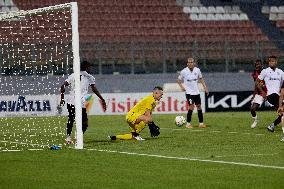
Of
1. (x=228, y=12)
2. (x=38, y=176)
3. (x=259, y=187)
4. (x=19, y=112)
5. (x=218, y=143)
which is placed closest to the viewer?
(x=259, y=187)

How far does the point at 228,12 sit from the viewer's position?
46250 millimetres

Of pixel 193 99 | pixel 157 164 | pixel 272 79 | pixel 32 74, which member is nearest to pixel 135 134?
pixel 272 79

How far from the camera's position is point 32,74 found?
2655cm

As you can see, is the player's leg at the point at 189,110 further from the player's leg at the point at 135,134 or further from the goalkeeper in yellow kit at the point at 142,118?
the player's leg at the point at 135,134

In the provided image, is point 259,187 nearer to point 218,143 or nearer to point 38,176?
point 38,176

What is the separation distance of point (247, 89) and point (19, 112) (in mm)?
16676

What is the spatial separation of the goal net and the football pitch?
9.99 feet

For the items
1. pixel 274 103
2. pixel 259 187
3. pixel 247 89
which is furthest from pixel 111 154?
pixel 247 89

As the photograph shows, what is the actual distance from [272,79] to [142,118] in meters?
5.16

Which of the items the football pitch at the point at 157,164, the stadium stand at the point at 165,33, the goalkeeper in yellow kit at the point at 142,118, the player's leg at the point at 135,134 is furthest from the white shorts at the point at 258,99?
the stadium stand at the point at 165,33

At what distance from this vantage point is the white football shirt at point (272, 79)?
23734 mm

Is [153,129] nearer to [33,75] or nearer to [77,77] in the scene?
[77,77]

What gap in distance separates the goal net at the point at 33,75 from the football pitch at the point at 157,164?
3.05 meters

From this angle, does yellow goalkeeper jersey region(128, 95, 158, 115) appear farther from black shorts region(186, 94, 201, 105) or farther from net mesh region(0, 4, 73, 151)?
black shorts region(186, 94, 201, 105)
